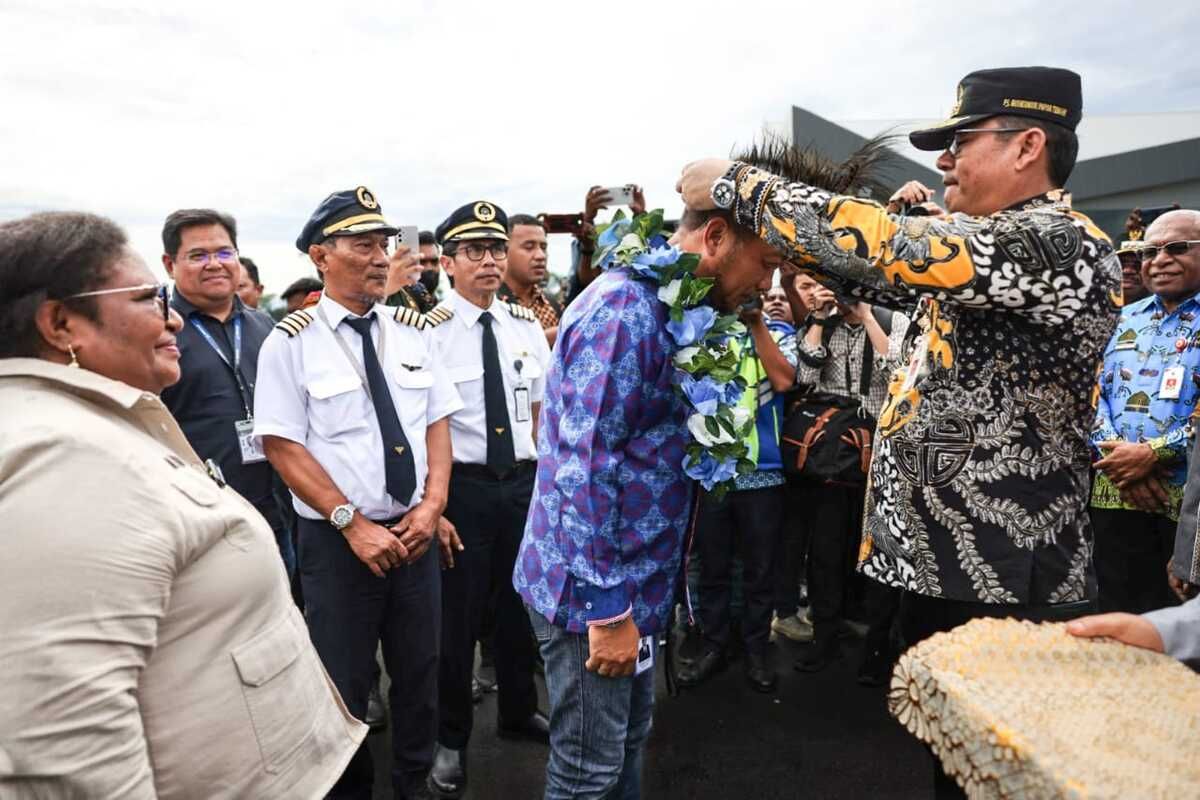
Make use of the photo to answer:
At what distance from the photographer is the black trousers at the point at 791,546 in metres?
4.46

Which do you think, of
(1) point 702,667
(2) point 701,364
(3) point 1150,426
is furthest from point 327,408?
(3) point 1150,426

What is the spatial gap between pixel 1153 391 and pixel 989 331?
2.65m

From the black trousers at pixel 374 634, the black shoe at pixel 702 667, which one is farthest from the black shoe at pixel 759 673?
the black trousers at pixel 374 634

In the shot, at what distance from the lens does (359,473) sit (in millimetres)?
2777

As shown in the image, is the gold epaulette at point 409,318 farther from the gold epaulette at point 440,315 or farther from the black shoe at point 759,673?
the black shoe at point 759,673

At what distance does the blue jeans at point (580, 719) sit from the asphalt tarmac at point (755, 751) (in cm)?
144

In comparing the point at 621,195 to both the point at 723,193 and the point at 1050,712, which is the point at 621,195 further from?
the point at 1050,712

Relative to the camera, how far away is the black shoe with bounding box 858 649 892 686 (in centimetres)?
417

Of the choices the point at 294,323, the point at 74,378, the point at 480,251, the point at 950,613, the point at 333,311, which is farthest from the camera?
the point at 480,251

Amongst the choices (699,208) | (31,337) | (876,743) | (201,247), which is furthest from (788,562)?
(31,337)

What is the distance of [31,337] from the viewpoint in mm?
1354

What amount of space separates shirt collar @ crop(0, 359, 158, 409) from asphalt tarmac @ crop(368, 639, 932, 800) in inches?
100

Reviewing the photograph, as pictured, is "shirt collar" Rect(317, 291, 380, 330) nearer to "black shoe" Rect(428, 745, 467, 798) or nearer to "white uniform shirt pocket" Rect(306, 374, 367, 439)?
"white uniform shirt pocket" Rect(306, 374, 367, 439)

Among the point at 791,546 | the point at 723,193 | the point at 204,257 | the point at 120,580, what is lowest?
the point at 791,546
